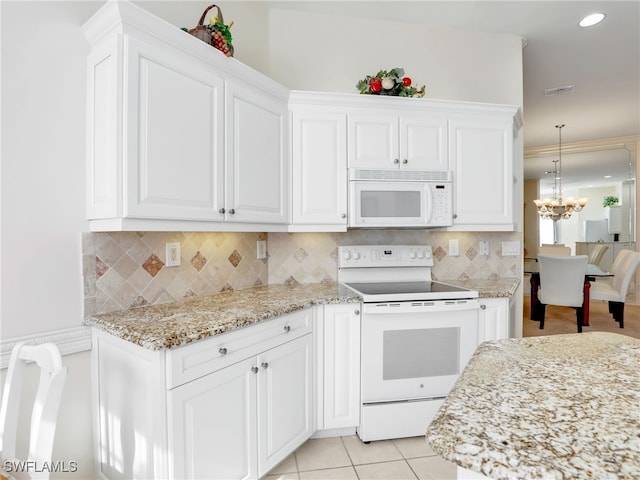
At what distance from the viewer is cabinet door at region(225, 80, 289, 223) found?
1886 mm

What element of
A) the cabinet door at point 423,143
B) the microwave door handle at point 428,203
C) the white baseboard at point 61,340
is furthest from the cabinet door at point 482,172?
the white baseboard at point 61,340

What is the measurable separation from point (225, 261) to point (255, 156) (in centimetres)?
69

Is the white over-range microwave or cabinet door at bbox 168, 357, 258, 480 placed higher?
the white over-range microwave

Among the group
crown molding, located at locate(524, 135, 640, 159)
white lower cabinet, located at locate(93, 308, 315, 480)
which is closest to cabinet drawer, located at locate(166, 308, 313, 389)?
white lower cabinet, located at locate(93, 308, 315, 480)

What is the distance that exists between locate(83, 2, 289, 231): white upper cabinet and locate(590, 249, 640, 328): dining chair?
4841 mm

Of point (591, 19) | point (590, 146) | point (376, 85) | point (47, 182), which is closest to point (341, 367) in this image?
point (47, 182)

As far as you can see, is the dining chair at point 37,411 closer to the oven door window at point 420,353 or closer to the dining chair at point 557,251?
the oven door window at point 420,353

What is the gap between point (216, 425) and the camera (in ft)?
4.79

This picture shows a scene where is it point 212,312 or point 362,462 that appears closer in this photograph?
point 212,312

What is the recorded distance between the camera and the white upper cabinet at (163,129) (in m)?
→ 1.44

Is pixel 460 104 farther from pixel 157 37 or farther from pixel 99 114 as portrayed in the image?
pixel 99 114

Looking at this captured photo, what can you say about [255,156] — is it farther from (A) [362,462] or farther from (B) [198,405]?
(A) [362,462]

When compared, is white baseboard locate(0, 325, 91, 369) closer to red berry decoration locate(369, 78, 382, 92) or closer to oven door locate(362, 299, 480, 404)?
oven door locate(362, 299, 480, 404)

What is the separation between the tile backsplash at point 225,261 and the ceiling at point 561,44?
163cm
